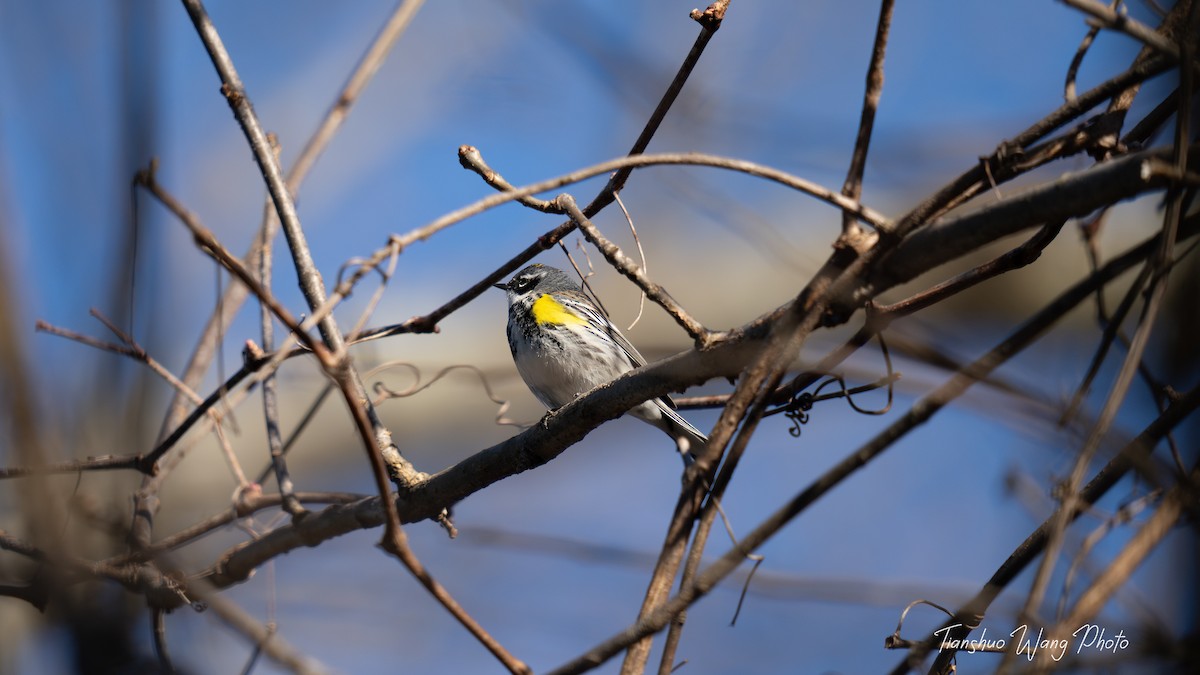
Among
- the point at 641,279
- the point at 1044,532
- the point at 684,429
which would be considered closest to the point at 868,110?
the point at 641,279

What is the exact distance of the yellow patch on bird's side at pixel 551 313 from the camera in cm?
374

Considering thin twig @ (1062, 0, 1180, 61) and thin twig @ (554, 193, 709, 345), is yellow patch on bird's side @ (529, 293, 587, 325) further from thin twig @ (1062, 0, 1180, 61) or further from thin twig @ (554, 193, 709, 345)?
thin twig @ (1062, 0, 1180, 61)

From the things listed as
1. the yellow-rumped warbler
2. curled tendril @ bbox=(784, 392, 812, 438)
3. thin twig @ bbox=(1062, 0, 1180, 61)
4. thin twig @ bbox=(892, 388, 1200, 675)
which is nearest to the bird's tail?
the yellow-rumped warbler

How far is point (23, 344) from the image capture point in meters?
1.05

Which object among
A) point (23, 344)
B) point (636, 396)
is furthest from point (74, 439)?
point (636, 396)

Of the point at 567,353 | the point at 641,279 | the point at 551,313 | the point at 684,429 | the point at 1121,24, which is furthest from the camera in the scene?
the point at 551,313

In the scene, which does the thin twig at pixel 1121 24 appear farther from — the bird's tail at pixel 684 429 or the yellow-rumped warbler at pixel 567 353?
the yellow-rumped warbler at pixel 567 353

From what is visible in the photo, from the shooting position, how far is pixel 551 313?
3793mm

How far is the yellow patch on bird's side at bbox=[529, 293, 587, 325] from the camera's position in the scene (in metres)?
3.74

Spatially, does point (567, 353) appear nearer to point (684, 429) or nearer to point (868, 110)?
point (684, 429)

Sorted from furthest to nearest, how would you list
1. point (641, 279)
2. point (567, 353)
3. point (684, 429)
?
point (567, 353)
point (684, 429)
point (641, 279)

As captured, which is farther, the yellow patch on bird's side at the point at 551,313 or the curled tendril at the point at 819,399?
the yellow patch on bird's side at the point at 551,313

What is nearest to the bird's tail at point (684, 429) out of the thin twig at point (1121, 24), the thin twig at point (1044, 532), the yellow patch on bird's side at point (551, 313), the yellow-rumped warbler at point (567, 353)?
the yellow-rumped warbler at point (567, 353)

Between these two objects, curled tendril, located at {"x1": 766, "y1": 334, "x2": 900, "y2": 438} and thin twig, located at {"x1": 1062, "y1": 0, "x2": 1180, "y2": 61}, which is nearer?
thin twig, located at {"x1": 1062, "y1": 0, "x2": 1180, "y2": 61}
